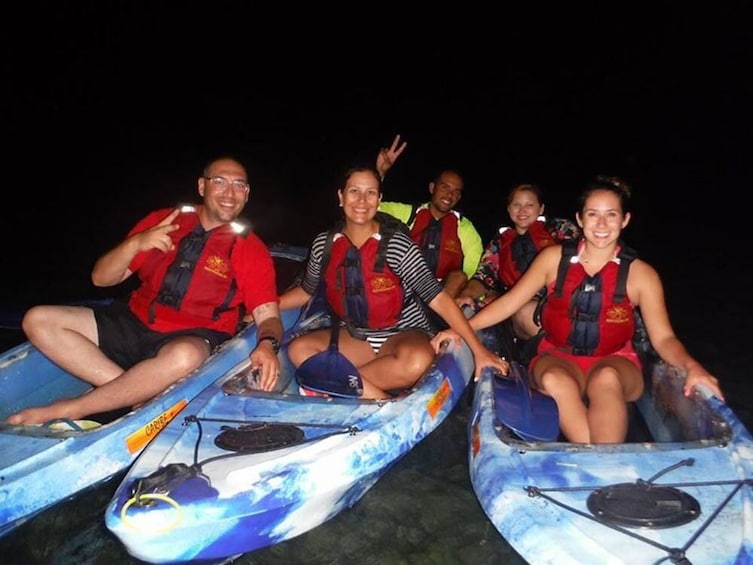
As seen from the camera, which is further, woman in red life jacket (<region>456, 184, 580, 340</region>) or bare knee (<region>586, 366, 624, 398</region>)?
woman in red life jacket (<region>456, 184, 580, 340</region>)

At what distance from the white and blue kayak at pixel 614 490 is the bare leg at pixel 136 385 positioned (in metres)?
1.46

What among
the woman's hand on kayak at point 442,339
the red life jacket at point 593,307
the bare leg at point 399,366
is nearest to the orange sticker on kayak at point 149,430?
the bare leg at point 399,366

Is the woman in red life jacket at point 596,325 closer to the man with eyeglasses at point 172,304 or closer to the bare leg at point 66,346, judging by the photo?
the man with eyeglasses at point 172,304

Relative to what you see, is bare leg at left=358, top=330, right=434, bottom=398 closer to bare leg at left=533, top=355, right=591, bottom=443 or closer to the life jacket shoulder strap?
bare leg at left=533, top=355, right=591, bottom=443

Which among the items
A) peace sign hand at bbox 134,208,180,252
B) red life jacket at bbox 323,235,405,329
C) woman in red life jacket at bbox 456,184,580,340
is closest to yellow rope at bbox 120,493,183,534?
peace sign hand at bbox 134,208,180,252

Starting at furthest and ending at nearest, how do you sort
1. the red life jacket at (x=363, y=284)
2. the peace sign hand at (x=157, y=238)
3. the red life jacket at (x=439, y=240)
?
the red life jacket at (x=439, y=240) < the red life jacket at (x=363, y=284) < the peace sign hand at (x=157, y=238)

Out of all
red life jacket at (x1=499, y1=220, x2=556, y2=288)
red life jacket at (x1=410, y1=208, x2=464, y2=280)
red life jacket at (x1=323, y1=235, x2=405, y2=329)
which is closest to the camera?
red life jacket at (x1=323, y1=235, x2=405, y2=329)

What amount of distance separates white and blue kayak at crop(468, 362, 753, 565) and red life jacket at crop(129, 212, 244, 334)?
150cm

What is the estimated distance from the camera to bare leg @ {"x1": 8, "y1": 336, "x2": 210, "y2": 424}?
9.60 feet

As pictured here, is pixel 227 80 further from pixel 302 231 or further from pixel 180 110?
pixel 302 231

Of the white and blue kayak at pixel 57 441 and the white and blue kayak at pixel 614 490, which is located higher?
the white and blue kayak at pixel 614 490

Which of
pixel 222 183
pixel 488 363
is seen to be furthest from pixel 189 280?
pixel 488 363

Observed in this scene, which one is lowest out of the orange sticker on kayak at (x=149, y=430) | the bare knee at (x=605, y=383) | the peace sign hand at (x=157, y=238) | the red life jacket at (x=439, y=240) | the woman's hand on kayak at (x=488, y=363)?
the orange sticker on kayak at (x=149, y=430)

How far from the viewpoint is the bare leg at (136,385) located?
293cm
